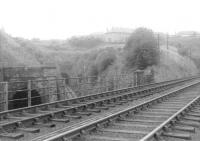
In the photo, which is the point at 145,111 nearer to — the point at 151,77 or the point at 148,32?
the point at 151,77

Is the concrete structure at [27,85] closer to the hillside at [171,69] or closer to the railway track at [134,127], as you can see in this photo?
the railway track at [134,127]

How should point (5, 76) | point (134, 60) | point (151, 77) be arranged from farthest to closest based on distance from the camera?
1. point (134, 60)
2. point (151, 77)
3. point (5, 76)

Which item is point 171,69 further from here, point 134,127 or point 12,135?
point 12,135

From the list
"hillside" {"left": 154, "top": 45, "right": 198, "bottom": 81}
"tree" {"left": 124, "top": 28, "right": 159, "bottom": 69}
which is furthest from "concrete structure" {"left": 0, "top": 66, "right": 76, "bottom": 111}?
"tree" {"left": 124, "top": 28, "right": 159, "bottom": 69}

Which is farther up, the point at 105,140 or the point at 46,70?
the point at 46,70

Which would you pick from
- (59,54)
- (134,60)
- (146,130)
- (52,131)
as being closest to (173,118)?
(146,130)

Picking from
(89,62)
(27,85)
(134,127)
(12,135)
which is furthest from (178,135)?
(89,62)

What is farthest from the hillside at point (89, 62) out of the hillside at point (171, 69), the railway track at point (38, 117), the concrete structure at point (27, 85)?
the railway track at point (38, 117)

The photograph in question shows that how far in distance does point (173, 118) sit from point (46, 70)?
46.6 feet

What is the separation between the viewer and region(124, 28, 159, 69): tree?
1594 inches

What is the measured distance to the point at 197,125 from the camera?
8.16m

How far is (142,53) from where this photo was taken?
4072 cm

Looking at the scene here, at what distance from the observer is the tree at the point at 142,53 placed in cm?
4050

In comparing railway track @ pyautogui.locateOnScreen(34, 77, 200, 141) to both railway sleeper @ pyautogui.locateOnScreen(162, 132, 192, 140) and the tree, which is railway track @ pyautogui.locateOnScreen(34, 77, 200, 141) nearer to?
railway sleeper @ pyautogui.locateOnScreen(162, 132, 192, 140)
